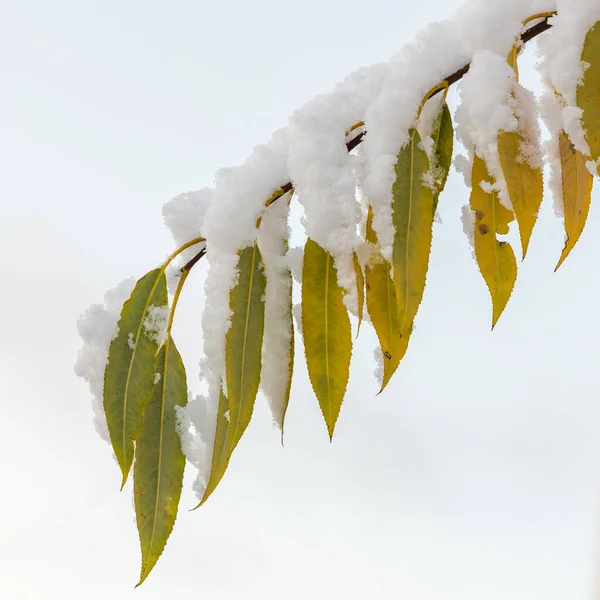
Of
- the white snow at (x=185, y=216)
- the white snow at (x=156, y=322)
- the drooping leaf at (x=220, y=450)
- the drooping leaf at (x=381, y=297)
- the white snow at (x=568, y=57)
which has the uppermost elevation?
the white snow at (x=185, y=216)

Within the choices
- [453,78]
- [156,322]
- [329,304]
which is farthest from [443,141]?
[156,322]

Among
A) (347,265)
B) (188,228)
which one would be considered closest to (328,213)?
(347,265)

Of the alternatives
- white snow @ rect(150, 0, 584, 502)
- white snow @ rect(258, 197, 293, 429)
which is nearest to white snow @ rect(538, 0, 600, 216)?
white snow @ rect(150, 0, 584, 502)

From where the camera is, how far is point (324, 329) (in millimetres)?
556

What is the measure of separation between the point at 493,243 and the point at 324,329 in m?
0.15

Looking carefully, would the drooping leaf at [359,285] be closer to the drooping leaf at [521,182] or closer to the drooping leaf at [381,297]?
the drooping leaf at [381,297]

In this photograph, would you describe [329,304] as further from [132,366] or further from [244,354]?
[132,366]

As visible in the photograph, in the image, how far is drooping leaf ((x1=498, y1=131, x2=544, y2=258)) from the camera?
0.49 meters

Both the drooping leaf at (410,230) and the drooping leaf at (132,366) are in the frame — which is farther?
the drooping leaf at (132,366)

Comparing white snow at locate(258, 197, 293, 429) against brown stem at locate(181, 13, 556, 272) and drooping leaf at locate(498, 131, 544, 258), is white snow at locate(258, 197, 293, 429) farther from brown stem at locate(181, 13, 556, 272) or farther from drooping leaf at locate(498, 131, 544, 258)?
drooping leaf at locate(498, 131, 544, 258)

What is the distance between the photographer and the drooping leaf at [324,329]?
0.54m

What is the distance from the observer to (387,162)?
0.51m

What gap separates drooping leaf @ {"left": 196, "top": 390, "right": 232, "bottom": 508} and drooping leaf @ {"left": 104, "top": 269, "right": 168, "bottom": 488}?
0.28ft

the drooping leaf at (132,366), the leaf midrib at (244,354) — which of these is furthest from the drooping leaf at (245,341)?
the drooping leaf at (132,366)
